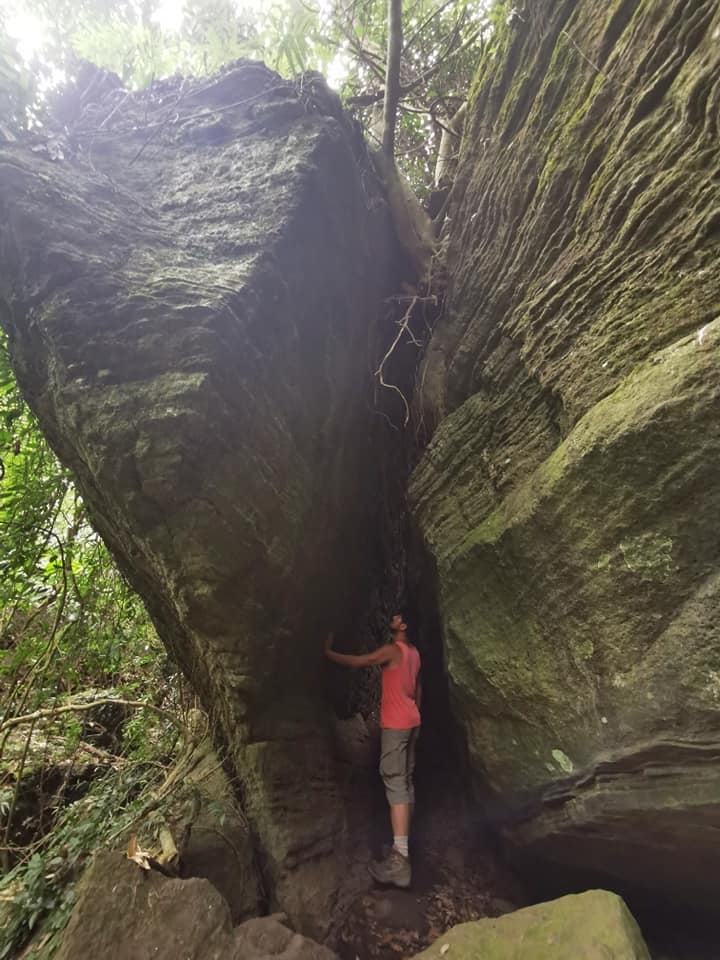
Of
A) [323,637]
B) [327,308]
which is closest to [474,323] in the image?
[327,308]

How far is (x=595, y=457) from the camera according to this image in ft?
10.9

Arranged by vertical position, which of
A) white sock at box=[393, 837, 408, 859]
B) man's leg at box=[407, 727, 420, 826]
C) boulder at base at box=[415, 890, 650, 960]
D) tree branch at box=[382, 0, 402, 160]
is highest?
tree branch at box=[382, 0, 402, 160]

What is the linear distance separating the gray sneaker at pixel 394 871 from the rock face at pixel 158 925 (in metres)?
1.37

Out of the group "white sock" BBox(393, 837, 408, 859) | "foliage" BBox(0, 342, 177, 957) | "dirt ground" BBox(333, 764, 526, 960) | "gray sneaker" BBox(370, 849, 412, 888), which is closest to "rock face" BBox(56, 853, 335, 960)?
"foliage" BBox(0, 342, 177, 957)

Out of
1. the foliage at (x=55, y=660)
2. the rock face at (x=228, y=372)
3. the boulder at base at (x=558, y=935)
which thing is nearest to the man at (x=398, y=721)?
the rock face at (x=228, y=372)

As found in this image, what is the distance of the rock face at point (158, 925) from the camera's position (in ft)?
11.1

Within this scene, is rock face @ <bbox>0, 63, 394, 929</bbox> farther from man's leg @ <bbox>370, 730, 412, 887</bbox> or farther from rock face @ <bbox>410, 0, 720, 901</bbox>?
rock face @ <bbox>410, 0, 720, 901</bbox>

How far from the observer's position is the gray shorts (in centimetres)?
547

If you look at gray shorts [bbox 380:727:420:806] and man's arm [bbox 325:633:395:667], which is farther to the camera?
man's arm [bbox 325:633:395:667]

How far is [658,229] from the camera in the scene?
11.4 ft

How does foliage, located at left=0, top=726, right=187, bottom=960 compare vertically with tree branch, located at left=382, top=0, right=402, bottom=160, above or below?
below

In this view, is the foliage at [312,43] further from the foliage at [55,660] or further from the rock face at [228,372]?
the foliage at [55,660]

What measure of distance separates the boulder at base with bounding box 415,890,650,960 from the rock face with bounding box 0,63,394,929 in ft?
5.28

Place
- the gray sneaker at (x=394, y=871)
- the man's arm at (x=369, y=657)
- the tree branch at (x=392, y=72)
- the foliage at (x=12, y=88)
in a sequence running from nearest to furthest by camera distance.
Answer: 1. the foliage at (x=12, y=88)
2. the gray sneaker at (x=394, y=871)
3. the tree branch at (x=392, y=72)
4. the man's arm at (x=369, y=657)
